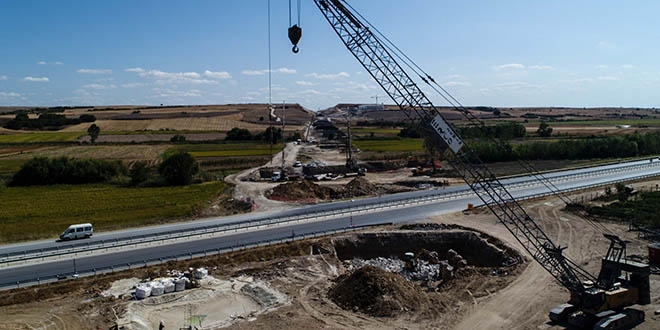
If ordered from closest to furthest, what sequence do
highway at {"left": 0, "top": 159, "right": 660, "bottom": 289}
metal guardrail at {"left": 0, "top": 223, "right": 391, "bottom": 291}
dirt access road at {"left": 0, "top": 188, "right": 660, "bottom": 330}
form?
1. dirt access road at {"left": 0, "top": 188, "right": 660, "bottom": 330}
2. metal guardrail at {"left": 0, "top": 223, "right": 391, "bottom": 291}
3. highway at {"left": 0, "top": 159, "right": 660, "bottom": 289}

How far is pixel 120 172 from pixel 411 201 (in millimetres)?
49368

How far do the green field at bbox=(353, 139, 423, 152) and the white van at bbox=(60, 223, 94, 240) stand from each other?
7691 cm

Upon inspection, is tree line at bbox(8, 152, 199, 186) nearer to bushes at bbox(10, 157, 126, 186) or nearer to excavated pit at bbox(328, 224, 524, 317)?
bushes at bbox(10, 157, 126, 186)

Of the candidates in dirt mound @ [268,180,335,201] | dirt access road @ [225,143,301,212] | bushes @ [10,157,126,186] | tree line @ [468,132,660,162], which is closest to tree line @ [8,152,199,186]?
bushes @ [10,157,126,186]

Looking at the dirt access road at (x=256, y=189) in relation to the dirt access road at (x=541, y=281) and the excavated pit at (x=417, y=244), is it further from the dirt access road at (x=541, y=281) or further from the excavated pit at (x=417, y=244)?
the dirt access road at (x=541, y=281)

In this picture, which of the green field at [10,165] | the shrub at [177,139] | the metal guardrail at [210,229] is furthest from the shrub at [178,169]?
the shrub at [177,139]

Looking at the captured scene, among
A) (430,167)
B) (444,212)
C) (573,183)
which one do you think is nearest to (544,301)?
(444,212)

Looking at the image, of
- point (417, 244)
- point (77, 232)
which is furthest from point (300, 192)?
point (77, 232)

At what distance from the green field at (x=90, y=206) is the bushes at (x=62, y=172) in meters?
2.31

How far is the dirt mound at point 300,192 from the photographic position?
2478 inches

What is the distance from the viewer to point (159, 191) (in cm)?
6662

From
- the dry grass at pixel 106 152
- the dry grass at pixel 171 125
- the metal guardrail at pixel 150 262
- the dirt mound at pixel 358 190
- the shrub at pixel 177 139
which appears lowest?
the metal guardrail at pixel 150 262

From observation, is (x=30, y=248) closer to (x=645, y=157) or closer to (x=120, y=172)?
(x=120, y=172)

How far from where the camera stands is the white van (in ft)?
143
